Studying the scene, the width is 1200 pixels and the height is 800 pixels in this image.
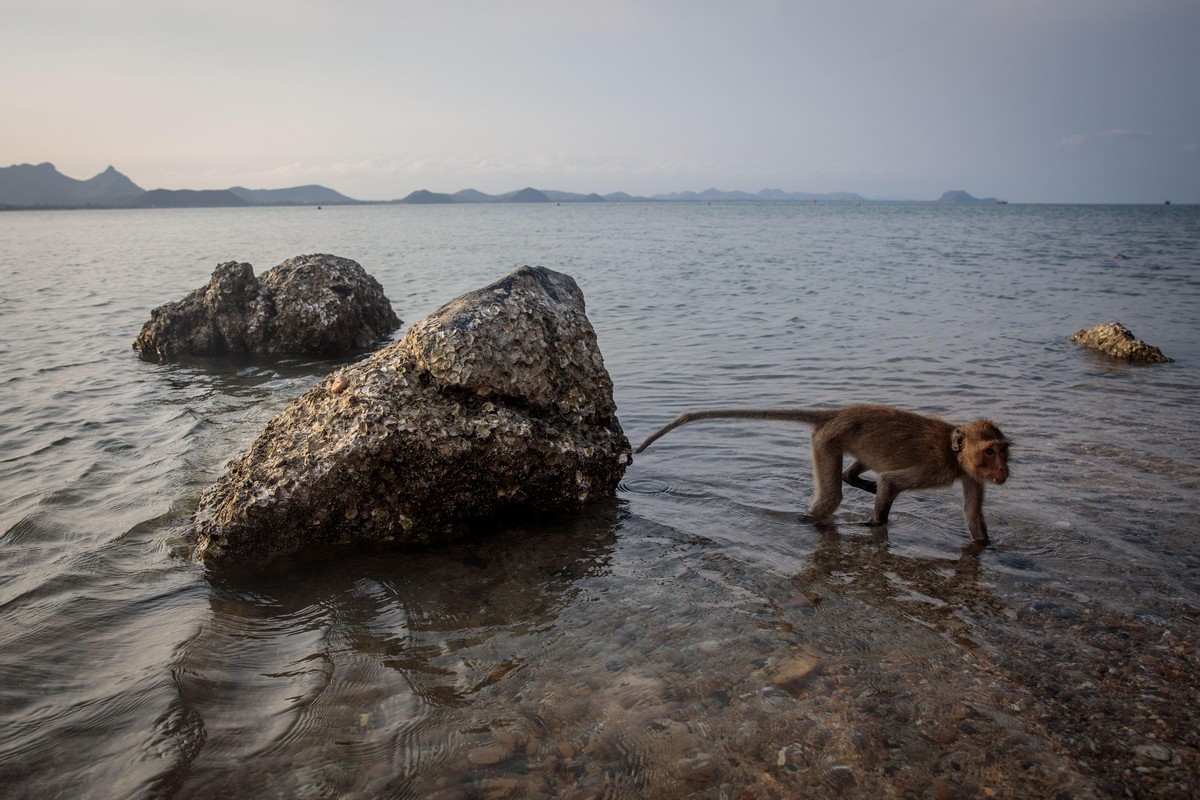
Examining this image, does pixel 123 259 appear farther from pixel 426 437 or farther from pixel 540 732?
pixel 540 732

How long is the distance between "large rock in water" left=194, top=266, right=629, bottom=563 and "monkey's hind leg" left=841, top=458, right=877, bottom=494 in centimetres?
215

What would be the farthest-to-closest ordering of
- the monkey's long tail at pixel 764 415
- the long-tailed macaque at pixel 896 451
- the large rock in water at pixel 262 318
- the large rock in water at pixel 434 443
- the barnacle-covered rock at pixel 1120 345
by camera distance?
the large rock in water at pixel 262 318
the barnacle-covered rock at pixel 1120 345
the monkey's long tail at pixel 764 415
the long-tailed macaque at pixel 896 451
the large rock in water at pixel 434 443

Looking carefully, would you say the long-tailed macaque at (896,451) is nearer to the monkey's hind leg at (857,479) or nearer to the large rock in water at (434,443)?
the monkey's hind leg at (857,479)

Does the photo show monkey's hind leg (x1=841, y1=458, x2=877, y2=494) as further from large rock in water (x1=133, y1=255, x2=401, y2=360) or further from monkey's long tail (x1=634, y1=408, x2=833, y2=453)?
large rock in water (x1=133, y1=255, x2=401, y2=360)

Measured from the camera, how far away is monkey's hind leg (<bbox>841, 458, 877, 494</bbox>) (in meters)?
6.48

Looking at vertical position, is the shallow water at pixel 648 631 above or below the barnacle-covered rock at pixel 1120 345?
below

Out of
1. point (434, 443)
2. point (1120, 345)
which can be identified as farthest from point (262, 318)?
point (1120, 345)

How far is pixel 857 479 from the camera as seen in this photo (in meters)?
6.54

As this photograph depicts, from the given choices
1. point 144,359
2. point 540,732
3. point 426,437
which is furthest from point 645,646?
point 144,359

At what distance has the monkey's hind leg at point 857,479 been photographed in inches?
255

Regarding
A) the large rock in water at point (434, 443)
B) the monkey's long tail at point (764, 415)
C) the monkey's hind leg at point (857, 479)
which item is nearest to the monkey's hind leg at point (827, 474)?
the monkey's long tail at point (764, 415)

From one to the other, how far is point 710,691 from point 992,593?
2.31m

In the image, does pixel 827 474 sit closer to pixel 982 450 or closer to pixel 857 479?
pixel 857 479

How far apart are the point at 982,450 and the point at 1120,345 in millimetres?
8551
